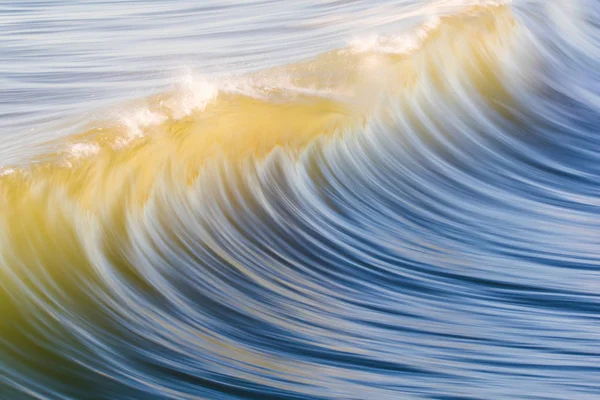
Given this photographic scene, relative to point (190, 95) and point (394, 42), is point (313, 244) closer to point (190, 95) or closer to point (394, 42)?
point (190, 95)

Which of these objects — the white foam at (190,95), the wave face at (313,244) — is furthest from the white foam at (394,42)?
the white foam at (190,95)

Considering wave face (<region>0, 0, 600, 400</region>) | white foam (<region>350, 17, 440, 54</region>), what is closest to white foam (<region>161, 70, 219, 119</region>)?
wave face (<region>0, 0, 600, 400</region>)

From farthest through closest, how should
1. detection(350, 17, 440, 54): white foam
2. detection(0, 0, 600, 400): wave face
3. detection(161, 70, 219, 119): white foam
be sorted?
1. detection(350, 17, 440, 54): white foam
2. detection(161, 70, 219, 119): white foam
3. detection(0, 0, 600, 400): wave face

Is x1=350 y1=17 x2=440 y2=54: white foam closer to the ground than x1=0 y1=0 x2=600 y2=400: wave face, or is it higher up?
higher up

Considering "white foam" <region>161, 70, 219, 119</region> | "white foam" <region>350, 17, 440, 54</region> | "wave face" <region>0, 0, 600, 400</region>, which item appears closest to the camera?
"wave face" <region>0, 0, 600, 400</region>

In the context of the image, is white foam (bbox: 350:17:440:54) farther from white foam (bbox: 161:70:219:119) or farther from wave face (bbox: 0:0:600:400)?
white foam (bbox: 161:70:219:119)

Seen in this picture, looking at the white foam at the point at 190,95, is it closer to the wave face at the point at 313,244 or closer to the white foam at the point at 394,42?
the wave face at the point at 313,244

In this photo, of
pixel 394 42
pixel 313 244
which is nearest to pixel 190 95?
pixel 313 244

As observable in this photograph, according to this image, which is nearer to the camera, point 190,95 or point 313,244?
point 313,244

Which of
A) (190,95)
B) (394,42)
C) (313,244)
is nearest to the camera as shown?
(313,244)
